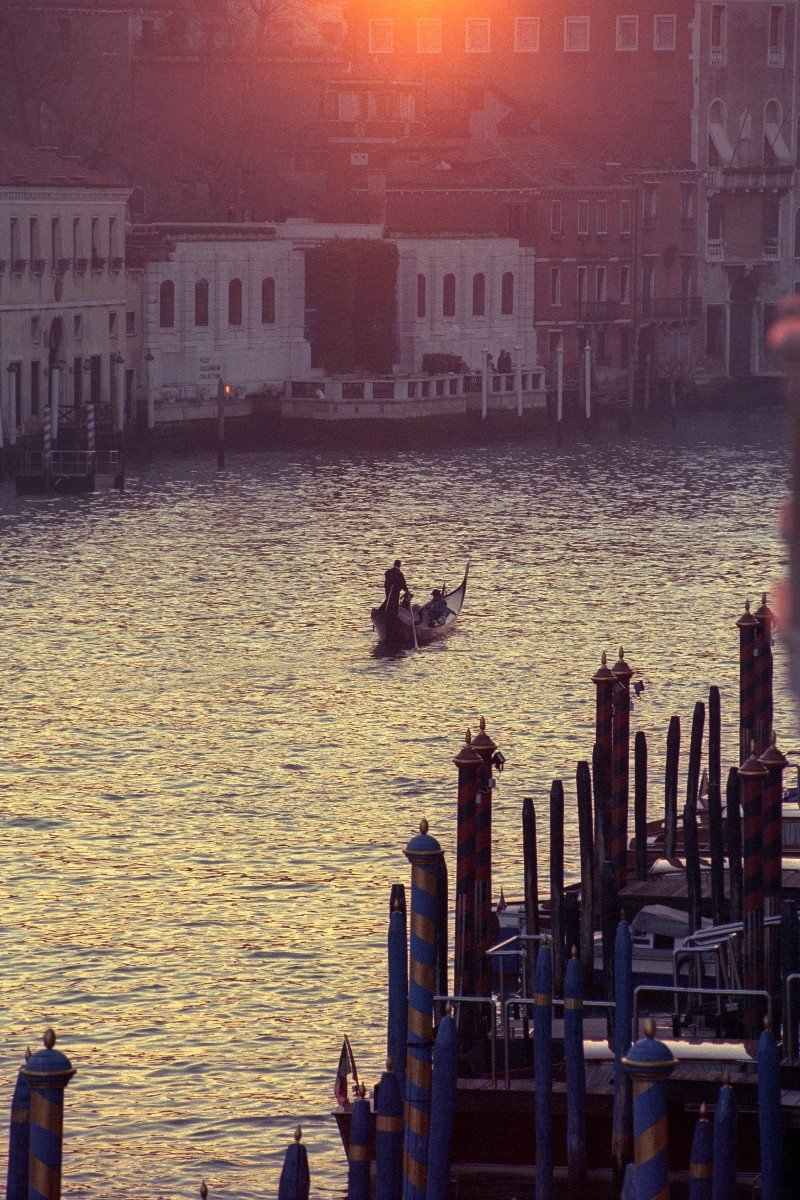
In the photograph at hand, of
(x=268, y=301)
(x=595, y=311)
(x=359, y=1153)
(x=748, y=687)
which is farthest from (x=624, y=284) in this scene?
(x=359, y=1153)

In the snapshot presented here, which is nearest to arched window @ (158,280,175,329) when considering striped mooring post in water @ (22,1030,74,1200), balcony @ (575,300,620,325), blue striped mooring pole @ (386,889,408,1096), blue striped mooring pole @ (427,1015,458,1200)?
balcony @ (575,300,620,325)

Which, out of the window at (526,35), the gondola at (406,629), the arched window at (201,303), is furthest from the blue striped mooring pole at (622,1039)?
the window at (526,35)

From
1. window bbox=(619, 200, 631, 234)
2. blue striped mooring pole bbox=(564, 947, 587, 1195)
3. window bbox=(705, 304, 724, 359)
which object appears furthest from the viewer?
window bbox=(705, 304, 724, 359)

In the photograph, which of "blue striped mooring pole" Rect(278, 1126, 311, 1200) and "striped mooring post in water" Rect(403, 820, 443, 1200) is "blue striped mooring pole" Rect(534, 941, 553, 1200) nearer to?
"striped mooring post in water" Rect(403, 820, 443, 1200)

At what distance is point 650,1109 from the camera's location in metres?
9.90

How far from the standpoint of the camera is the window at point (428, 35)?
288 feet

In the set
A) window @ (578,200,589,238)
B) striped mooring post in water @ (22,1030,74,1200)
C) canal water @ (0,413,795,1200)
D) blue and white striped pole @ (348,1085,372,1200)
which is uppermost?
window @ (578,200,589,238)

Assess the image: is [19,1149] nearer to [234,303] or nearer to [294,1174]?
[294,1174]

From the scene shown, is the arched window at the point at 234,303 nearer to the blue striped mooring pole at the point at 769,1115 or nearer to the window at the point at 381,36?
the window at the point at 381,36

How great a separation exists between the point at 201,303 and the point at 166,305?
1265mm

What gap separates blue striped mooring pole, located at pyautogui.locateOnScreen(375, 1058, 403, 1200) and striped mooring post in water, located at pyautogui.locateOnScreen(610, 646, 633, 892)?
4.06 m

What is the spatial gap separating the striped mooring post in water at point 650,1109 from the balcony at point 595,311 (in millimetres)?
71805

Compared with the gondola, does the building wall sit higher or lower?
higher

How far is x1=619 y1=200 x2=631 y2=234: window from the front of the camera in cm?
8206
